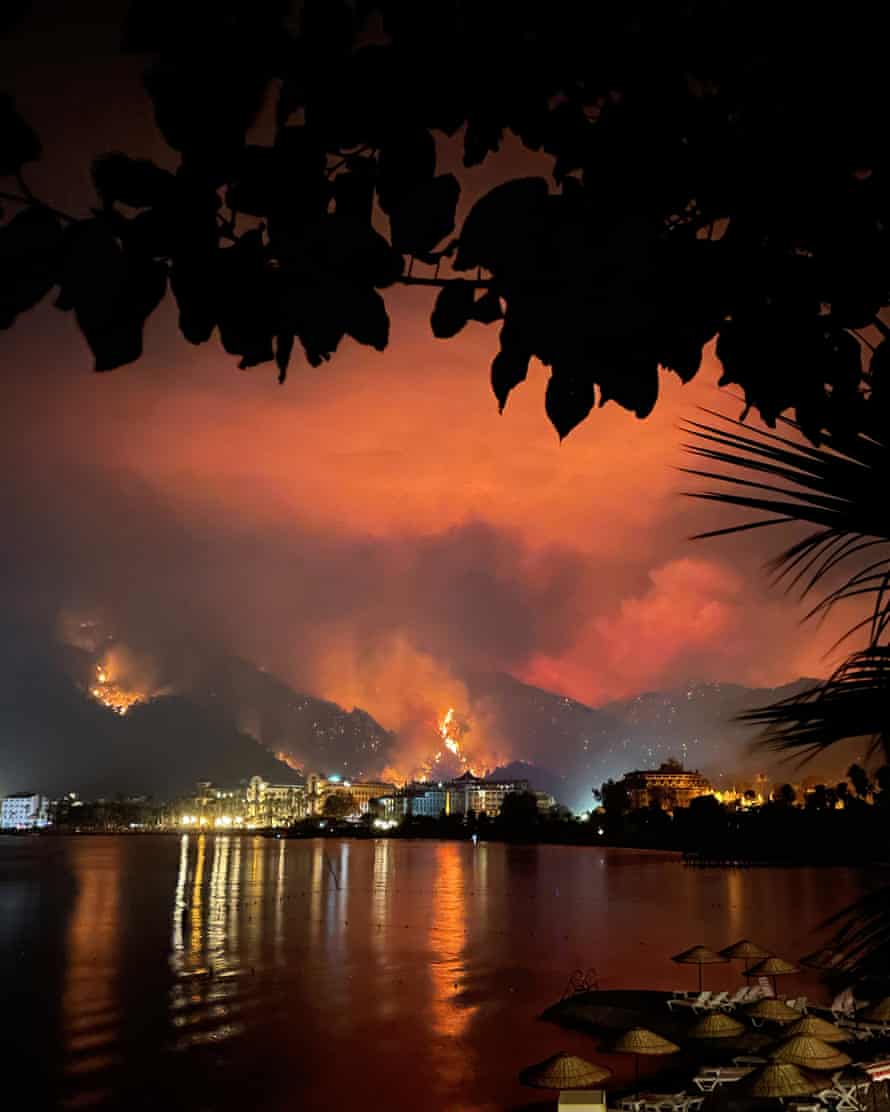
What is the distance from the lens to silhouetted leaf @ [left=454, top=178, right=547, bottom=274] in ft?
4.22

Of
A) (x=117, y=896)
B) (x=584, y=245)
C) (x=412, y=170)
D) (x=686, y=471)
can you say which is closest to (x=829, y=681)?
(x=686, y=471)

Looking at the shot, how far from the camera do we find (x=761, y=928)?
4147 cm

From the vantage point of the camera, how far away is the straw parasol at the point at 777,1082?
44.1 feet

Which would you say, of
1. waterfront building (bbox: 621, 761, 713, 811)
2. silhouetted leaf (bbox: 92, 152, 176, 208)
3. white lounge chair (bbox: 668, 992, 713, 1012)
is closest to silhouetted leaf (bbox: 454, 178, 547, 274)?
silhouetted leaf (bbox: 92, 152, 176, 208)

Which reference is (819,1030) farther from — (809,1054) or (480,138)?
(480,138)

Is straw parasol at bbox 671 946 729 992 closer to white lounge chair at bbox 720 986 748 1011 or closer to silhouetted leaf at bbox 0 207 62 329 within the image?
white lounge chair at bbox 720 986 748 1011

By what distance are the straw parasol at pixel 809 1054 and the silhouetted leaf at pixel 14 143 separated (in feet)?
52.2

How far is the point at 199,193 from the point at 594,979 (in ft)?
104

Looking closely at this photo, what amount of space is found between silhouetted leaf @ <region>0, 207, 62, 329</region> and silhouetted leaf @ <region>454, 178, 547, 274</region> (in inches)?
19.9

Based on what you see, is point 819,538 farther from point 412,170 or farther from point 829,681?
point 412,170

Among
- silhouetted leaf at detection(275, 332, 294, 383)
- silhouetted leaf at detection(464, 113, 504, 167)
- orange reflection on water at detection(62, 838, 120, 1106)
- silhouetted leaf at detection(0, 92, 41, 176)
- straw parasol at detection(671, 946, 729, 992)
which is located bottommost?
orange reflection on water at detection(62, 838, 120, 1106)

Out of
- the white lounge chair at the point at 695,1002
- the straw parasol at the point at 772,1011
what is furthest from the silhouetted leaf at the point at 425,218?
the white lounge chair at the point at 695,1002

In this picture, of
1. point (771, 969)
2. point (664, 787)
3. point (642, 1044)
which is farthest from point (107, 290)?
point (664, 787)

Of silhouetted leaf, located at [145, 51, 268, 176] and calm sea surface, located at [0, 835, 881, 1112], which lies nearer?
silhouetted leaf, located at [145, 51, 268, 176]
